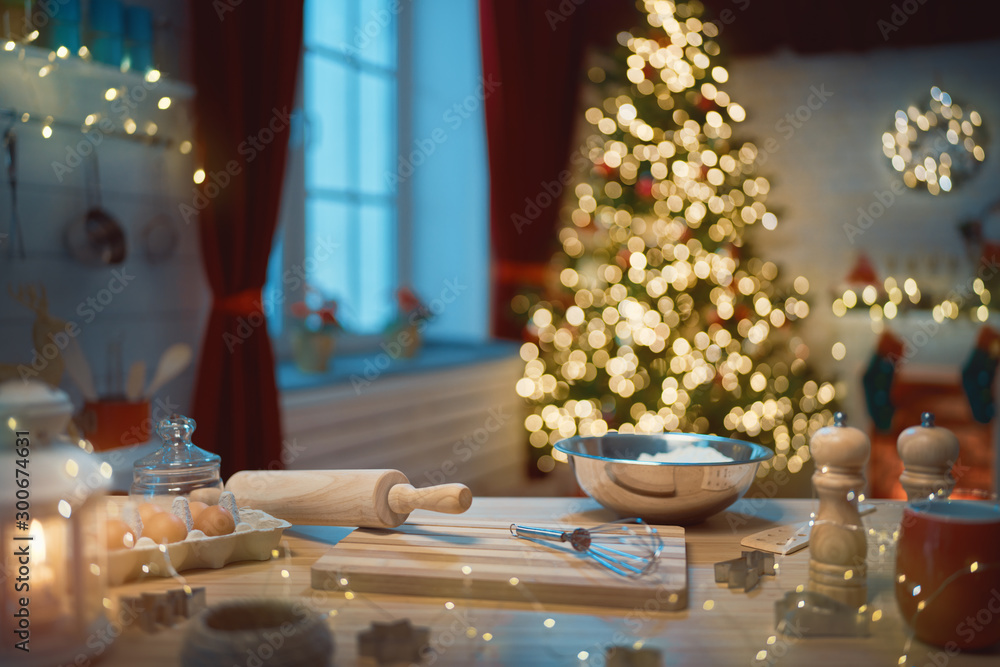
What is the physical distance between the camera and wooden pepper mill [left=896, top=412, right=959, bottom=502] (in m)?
0.98

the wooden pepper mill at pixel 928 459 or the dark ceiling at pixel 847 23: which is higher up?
the dark ceiling at pixel 847 23

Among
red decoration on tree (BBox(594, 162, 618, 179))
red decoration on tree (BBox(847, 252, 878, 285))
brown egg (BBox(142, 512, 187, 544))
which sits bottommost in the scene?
brown egg (BBox(142, 512, 187, 544))

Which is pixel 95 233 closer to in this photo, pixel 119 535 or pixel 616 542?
pixel 119 535

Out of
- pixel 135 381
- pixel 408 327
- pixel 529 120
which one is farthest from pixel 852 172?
pixel 135 381

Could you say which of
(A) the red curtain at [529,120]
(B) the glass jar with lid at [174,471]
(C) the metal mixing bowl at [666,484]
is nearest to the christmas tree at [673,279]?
(A) the red curtain at [529,120]

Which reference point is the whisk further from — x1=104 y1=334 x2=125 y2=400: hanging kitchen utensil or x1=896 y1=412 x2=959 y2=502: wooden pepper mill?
x1=104 y1=334 x2=125 y2=400: hanging kitchen utensil

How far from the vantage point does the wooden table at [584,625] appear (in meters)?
0.71

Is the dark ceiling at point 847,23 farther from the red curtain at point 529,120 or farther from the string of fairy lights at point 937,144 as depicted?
the red curtain at point 529,120

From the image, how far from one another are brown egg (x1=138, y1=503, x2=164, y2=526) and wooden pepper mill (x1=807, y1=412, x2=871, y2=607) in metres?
0.70

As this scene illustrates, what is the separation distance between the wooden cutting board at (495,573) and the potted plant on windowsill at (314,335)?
6.58ft

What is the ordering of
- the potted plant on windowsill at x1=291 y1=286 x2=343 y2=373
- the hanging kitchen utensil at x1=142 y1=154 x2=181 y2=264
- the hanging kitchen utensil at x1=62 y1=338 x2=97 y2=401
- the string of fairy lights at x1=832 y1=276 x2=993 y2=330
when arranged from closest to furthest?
the hanging kitchen utensil at x1=62 y1=338 x2=97 y2=401
the hanging kitchen utensil at x1=142 y1=154 x2=181 y2=264
the potted plant on windowsill at x1=291 y1=286 x2=343 y2=373
the string of fairy lights at x1=832 y1=276 x2=993 y2=330

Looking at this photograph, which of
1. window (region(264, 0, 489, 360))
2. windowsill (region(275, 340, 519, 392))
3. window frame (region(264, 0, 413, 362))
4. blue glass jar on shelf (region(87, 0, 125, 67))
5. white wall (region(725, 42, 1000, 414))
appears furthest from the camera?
white wall (region(725, 42, 1000, 414))

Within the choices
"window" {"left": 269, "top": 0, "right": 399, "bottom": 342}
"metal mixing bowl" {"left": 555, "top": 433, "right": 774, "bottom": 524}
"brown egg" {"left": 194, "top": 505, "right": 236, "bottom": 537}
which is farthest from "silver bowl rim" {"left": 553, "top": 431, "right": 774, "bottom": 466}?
"window" {"left": 269, "top": 0, "right": 399, "bottom": 342}

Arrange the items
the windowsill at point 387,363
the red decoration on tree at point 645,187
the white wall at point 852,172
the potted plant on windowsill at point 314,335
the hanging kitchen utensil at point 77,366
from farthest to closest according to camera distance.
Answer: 1. the white wall at point 852,172
2. the red decoration on tree at point 645,187
3. the potted plant on windowsill at point 314,335
4. the windowsill at point 387,363
5. the hanging kitchen utensil at point 77,366
